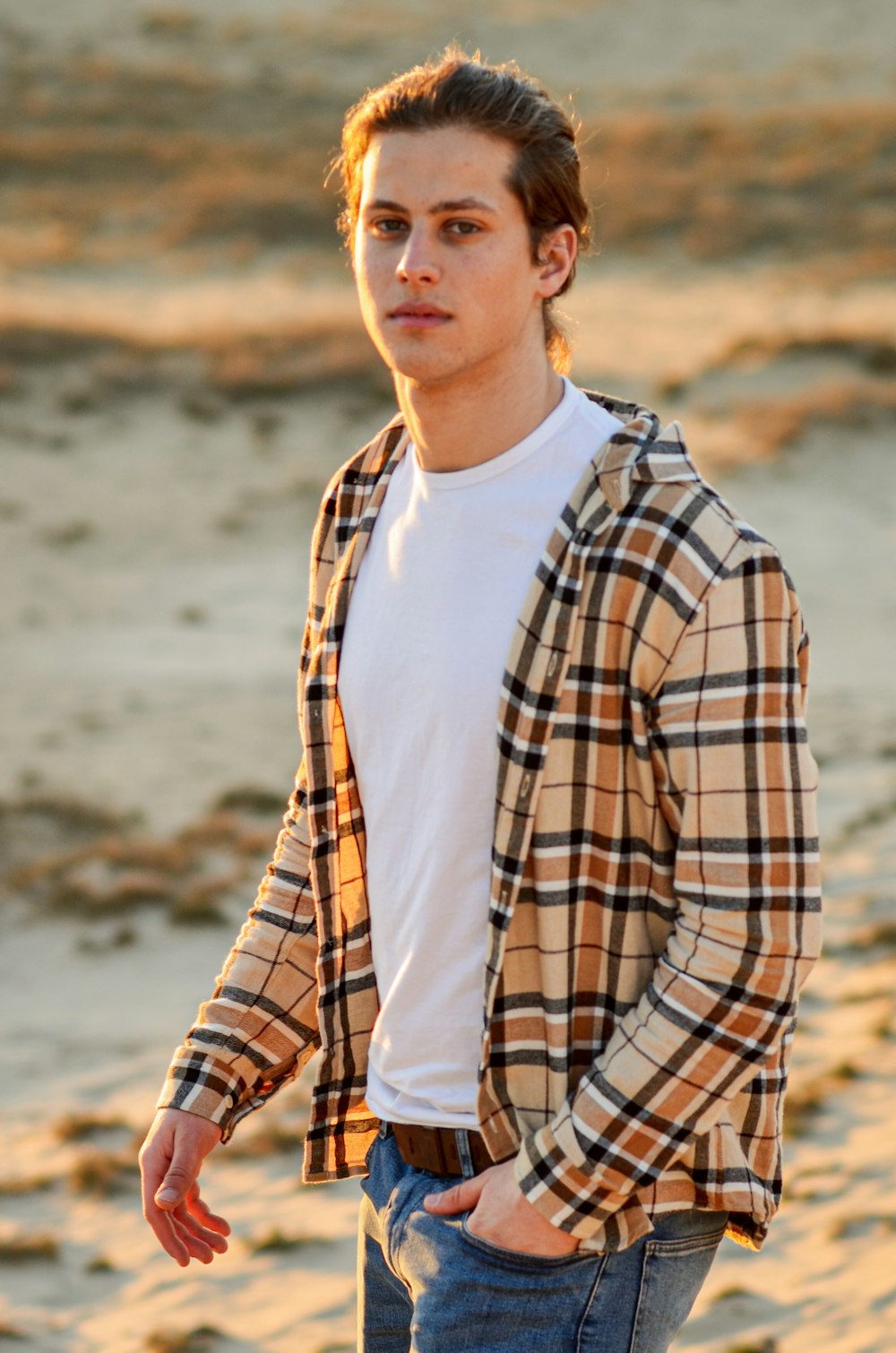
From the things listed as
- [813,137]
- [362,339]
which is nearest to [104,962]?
[362,339]

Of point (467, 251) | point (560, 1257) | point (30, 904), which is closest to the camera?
point (560, 1257)

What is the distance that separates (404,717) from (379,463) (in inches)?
18.3

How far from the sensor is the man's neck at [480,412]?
2035 millimetres

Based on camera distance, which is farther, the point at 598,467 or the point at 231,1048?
the point at 231,1048

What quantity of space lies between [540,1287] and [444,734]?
0.63 m

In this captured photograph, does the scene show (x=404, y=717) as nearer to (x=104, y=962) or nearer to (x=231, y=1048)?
(x=231, y=1048)

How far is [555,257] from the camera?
2092mm

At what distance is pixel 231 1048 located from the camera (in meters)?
2.30

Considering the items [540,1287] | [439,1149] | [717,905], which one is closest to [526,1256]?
[540,1287]

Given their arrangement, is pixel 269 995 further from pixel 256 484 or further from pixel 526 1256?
pixel 256 484

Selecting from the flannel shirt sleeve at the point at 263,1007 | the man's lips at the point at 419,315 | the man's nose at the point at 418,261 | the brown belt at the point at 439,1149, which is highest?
the man's nose at the point at 418,261

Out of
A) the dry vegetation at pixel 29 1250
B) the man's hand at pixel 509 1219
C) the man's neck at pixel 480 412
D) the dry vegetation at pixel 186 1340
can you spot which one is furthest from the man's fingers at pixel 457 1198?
the dry vegetation at pixel 29 1250

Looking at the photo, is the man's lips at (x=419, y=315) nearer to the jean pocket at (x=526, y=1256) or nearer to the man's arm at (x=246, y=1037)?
the man's arm at (x=246, y=1037)

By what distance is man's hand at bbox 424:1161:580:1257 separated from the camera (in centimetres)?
183
